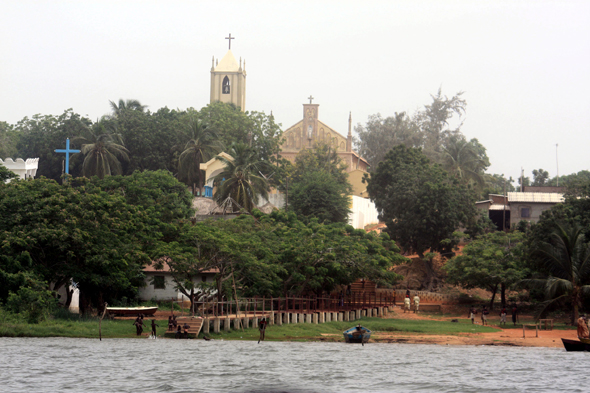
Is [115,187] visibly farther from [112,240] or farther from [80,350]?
[80,350]

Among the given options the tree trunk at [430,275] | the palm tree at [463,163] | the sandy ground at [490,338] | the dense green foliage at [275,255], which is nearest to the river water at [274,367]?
the sandy ground at [490,338]

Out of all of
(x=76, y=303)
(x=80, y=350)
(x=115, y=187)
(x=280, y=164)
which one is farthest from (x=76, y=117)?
(x=80, y=350)

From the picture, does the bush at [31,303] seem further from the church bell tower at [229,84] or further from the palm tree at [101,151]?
the church bell tower at [229,84]

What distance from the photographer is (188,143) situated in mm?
79938

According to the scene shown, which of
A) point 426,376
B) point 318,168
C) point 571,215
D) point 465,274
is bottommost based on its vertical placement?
point 426,376

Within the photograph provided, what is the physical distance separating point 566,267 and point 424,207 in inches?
872

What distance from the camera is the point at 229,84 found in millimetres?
126750

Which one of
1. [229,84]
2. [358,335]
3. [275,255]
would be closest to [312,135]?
[229,84]

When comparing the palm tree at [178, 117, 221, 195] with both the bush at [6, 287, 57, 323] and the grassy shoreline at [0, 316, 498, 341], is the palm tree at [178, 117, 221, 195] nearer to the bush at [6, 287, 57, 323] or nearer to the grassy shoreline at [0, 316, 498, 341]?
the grassy shoreline at [0, 316, 498, 341]

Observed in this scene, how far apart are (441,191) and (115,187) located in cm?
2966

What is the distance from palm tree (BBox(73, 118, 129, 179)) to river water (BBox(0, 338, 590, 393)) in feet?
124

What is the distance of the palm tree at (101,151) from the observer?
2955 inches

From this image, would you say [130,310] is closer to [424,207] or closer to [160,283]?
[160,283]

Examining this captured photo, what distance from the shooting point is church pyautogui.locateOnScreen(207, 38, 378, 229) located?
8400 centimetres
